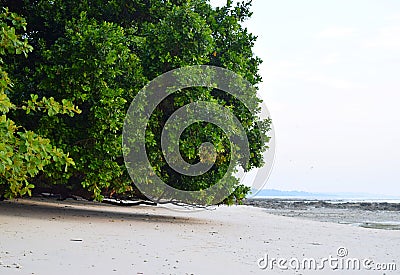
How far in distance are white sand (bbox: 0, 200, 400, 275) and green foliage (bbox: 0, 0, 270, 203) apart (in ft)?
5.48

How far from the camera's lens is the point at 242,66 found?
51.2 feet

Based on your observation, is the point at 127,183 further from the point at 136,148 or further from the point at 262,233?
the point at 262,233

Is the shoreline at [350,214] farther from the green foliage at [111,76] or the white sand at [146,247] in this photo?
the green foliage at [111,76]

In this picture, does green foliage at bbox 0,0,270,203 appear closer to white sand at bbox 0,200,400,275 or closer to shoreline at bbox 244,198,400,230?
white sand at bbox 0,200,400,275

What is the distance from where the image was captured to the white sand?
23.8ft

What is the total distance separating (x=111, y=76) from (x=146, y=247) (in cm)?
534

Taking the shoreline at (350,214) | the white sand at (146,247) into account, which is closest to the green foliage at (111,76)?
the white sand at (146,247)

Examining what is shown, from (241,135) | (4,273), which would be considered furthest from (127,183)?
(4,273)

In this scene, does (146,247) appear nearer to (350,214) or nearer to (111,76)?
(111,76)

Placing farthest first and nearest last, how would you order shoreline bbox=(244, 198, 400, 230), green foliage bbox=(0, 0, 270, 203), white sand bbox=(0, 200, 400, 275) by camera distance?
1. shoreline bbox=(244, 198, 400, 230)
2. green foliage bbox=(0, 0, 270, 203)
3. white sand bbox=(0, 200, 400, 275)

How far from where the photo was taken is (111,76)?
13023 mm

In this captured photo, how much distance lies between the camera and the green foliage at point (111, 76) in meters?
12.8

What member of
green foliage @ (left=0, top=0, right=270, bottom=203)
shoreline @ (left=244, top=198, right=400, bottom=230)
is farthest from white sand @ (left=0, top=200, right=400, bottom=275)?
shoreline @ (left=244, top=198, right=400, bottom=230)

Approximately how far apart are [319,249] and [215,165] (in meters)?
4.99
